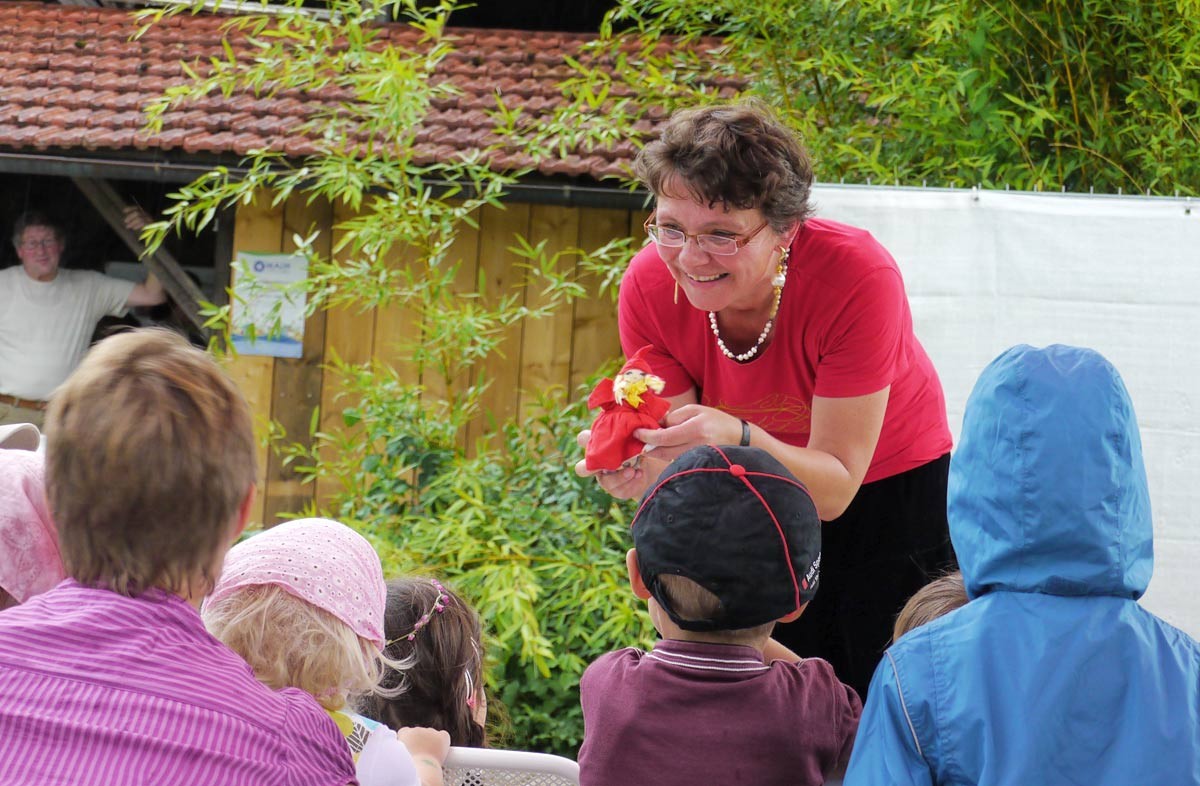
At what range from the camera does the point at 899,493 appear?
2314 mm

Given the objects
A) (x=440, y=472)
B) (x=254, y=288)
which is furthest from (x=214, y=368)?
(x=254, y=288)

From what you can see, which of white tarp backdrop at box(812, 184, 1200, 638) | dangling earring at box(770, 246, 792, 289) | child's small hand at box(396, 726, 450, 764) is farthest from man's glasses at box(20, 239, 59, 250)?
child's small hand at box(396, 726, 450, 764)

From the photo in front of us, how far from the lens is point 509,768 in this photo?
5.45ft

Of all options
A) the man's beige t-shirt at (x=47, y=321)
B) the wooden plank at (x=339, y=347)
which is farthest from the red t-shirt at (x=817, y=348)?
the man's beige t-shirt at (x=47, y=321)

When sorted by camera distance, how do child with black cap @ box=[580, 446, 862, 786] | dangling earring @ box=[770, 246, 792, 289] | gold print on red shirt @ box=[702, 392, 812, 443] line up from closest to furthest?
child with black cap @ box=[580, 446, 862, 786]
dangling earring @ box=[770, 246, 792, 289]
gold print on red shirt @ box=[702, 392, 812, 443]

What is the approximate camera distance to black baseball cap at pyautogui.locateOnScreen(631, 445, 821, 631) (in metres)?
1.55

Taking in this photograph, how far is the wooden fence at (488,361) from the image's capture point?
5828mm

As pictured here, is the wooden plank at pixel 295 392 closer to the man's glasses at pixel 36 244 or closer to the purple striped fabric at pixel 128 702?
the man's glasses at pixel 36 244

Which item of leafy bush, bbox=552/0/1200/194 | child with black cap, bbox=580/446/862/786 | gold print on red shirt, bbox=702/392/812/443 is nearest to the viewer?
child with black cap, bbox=580/446/862/786

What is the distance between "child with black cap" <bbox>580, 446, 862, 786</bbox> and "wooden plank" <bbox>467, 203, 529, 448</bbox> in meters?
4.30

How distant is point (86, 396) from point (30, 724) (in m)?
0.31

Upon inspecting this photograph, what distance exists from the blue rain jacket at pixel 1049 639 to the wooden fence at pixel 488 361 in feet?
14.1

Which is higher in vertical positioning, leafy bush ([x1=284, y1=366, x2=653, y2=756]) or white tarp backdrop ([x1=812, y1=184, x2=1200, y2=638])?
white tarp backdrop ([x1=812, y1=184, x2=1200, y2=638])

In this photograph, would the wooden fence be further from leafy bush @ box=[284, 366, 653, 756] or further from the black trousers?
the black trousers
